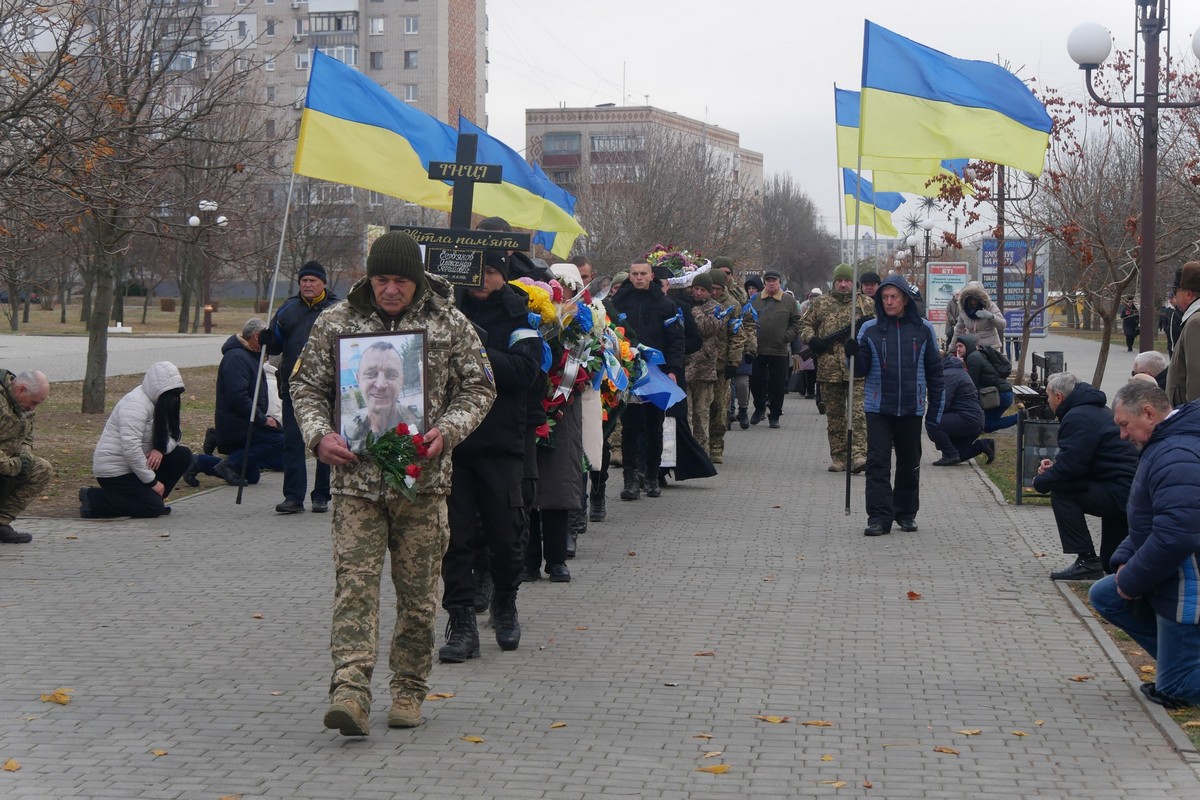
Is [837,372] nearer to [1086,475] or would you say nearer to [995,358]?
[995,358]

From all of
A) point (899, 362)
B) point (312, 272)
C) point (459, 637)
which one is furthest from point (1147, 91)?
point (459, 637)

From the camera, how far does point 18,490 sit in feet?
35.3

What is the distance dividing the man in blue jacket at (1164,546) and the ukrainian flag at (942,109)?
6.29 metres

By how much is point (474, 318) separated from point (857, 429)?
353 inches

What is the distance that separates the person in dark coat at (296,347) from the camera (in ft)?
38.6

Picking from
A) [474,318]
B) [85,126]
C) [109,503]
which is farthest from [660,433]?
[474,318]

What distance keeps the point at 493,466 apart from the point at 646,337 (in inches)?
247

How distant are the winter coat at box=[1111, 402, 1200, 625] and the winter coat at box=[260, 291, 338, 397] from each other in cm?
686

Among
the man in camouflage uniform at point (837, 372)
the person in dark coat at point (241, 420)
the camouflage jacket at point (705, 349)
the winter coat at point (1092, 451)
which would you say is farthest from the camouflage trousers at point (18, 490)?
the man in camouflage uniform at point (837, 372)

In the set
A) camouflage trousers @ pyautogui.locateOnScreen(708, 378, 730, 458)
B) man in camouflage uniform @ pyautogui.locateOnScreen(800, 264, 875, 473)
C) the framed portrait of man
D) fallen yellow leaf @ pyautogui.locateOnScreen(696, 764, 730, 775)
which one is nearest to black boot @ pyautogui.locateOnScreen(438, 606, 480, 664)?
the framed portrait of man

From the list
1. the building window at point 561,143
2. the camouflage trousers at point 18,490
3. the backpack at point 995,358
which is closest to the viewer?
the camouflage trousers at point 18,490

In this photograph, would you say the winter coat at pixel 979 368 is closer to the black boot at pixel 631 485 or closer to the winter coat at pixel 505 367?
the black boot at pixel 631 485

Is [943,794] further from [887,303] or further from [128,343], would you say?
[128,343]

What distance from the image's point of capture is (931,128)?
12797mm
